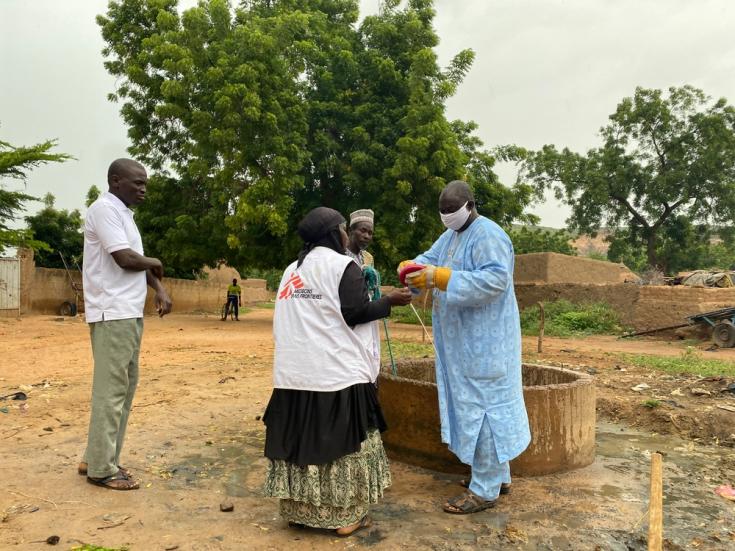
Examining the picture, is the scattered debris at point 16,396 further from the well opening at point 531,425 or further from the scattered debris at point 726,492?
the scattered debris at point 726,492

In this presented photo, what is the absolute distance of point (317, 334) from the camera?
2947 millimetres

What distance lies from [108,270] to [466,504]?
248cm

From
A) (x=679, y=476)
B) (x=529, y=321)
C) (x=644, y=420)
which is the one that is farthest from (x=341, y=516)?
(x=529, y=321)

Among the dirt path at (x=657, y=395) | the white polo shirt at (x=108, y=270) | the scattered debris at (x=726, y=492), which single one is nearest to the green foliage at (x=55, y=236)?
the dirt path at (x=657, y=395)

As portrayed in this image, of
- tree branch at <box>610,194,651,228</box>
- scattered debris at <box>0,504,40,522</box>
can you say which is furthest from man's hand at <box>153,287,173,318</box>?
tree branch at <box>610,194,651,228</box>

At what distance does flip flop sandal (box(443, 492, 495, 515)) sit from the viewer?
10.6 feet

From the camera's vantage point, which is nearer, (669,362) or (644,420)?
(644,420)

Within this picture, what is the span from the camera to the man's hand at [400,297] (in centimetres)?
313

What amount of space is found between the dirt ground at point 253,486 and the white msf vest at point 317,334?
0.81 metres

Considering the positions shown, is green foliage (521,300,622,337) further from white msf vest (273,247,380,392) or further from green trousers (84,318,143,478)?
green trousers (84,318,143,478)

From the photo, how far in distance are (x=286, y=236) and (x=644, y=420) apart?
485 inches

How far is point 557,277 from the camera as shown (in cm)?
1728

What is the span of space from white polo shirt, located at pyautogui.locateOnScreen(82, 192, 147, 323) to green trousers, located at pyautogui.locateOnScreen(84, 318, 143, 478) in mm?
77

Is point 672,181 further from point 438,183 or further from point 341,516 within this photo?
point 341,516
